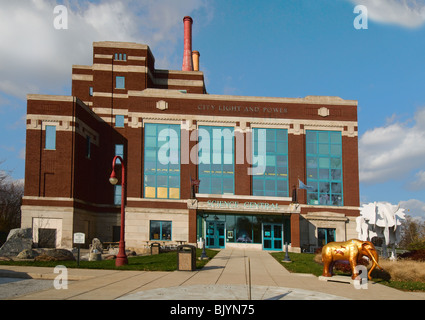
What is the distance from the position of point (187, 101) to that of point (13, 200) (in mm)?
41785

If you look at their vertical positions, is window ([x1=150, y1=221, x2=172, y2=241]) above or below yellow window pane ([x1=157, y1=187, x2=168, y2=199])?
below

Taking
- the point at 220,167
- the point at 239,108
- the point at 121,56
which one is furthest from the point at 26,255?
the point at 121,56

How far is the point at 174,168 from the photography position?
168ft

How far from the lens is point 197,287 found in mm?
15875

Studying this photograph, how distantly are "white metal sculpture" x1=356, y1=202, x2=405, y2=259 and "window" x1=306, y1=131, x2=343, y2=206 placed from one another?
20268 millimetres

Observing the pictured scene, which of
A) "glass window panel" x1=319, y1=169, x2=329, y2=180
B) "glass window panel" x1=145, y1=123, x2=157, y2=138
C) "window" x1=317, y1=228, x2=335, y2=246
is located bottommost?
"window" x1=317, y1=228, x2=335, y2=246

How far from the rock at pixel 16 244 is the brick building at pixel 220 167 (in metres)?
11.7

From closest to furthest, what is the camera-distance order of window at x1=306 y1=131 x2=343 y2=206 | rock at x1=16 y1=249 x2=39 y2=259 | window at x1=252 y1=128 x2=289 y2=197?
rock at x1=16 y1=249 x2=39 y2=259
window at x1=252 y1=128 x2=289 y2=197
window at x1=306 y1=131 x2=343 y2=206

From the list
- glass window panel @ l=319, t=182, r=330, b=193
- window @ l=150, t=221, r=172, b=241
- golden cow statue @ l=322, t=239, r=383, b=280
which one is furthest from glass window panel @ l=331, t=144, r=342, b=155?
golden cow statue @ l=322, t=239, r=383, b=280

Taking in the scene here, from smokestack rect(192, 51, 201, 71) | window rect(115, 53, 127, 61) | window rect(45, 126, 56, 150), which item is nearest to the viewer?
window rect(45, 126, 56, 150)

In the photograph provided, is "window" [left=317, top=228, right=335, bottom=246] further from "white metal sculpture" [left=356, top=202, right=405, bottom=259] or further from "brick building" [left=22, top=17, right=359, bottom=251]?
"white metal sculpture" [left=356, top=202, right=405, bottom=259]

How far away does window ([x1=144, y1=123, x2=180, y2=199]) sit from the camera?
50.7 m

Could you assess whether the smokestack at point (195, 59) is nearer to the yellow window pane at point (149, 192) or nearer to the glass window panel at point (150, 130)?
the glass window panel at point (150, 130)
